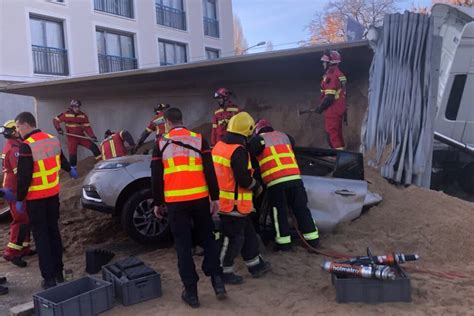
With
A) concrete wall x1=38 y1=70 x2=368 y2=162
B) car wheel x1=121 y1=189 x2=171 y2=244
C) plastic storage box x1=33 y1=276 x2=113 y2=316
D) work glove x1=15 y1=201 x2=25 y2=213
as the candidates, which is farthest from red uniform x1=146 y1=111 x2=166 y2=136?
plastic storage box x1=33 y1=276 x2=113 y2=316

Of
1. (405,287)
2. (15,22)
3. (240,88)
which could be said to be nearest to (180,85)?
(240,88)

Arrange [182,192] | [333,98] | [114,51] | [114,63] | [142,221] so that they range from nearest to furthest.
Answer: [182,192], [142,221], [333,98], [114,63], [114,51]

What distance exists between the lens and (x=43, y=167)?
5.07m

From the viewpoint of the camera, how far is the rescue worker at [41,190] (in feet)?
16.1

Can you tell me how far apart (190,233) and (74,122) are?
339 inches

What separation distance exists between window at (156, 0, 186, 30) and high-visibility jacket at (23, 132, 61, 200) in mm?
21697

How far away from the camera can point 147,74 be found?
10.1m

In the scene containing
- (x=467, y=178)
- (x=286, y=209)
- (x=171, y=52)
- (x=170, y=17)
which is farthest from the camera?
(x=171, y=52)

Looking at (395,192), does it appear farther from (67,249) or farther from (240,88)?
(240,88)

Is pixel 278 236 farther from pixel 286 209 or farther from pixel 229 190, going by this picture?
pixel 229 190

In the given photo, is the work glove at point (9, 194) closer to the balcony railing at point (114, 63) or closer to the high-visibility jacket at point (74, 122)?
the high-visibility jacket at point (74, 122)

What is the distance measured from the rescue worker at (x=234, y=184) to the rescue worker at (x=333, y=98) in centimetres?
381

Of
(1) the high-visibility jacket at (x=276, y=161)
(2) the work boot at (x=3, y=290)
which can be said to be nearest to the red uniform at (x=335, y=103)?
(1) the high-visibility jacket at (x=276, y=161)

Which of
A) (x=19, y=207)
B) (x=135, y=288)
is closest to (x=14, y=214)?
(x=19, y=207)
